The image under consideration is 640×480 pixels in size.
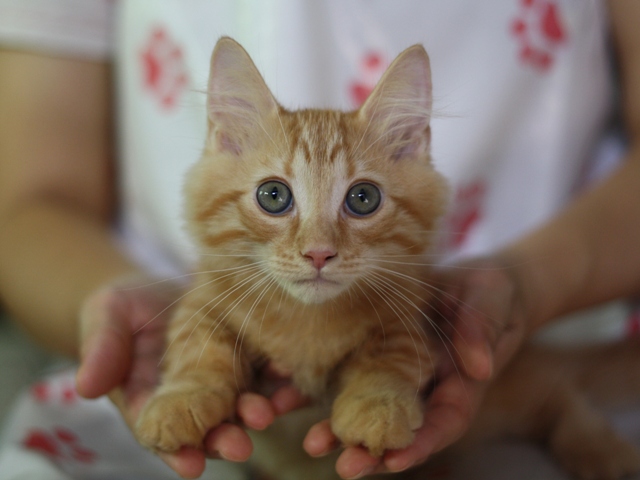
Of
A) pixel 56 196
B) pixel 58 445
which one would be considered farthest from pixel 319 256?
pixel 56 196

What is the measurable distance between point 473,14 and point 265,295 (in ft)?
1.79

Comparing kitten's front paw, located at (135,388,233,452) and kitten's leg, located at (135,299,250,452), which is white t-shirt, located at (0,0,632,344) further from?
kitten's front paw, located at (135,388,233,452)

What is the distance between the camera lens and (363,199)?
666 mm

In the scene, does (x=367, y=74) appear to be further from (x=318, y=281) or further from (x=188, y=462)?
(x=188, y=462)

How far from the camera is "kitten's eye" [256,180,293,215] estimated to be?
645 mm

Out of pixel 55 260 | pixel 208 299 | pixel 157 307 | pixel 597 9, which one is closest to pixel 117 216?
pixel 55 260

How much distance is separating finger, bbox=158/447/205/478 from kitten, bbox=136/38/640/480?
1 centimetres

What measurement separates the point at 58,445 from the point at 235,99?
2.21 feet

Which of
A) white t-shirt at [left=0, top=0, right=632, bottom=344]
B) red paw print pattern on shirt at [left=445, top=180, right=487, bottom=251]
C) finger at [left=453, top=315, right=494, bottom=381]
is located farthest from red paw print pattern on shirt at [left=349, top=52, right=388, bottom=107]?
finger at [left=453, top=315, right=494, bottom=381]

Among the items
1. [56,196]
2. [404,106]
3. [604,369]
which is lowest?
[604,369]

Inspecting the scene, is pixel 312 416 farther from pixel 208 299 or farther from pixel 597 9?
pixel 597 9

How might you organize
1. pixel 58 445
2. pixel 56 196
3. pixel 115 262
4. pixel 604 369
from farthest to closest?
1. pixel 56 196
2. pixel 115 262
3. pixel 604 369
4. pixel 58 445

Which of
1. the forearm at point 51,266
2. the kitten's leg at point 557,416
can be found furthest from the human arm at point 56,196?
the kitten's leg at point 557,416

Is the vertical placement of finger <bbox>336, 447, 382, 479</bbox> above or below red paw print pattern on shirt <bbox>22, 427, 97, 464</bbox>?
above
